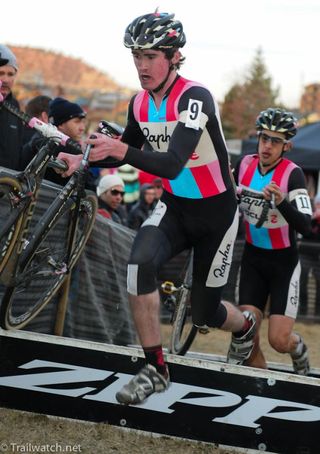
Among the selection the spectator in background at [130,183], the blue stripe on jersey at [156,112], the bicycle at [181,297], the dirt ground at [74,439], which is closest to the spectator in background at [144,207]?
the spectator in background at [130,183]

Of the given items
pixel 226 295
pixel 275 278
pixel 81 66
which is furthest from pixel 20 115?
pixel 81 66

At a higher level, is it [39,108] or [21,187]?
[39,108]

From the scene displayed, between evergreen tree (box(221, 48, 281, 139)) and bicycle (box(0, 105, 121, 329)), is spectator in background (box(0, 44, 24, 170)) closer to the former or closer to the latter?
bicycle (box(0, 105, 121, 329))

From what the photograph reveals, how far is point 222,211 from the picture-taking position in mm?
5562

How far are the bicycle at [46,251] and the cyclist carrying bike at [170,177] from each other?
365mm

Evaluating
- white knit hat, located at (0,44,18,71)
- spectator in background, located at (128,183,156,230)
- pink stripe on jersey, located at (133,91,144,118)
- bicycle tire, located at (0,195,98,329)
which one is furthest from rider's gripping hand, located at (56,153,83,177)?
spectator in background, located at (128,183,156,230)

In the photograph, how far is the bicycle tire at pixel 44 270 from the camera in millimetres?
5547

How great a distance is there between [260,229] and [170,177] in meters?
2.62

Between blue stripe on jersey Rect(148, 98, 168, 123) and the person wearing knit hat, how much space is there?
5.52ft

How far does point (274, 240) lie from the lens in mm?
7184

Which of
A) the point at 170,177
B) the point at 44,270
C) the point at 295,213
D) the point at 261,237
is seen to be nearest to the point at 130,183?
the point at 261,237

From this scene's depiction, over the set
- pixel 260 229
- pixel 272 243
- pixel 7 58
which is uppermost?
pixel 7 58

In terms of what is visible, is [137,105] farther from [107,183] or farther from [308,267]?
[308,267]

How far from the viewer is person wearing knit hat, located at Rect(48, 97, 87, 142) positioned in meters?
6.92
